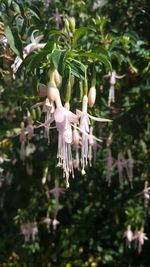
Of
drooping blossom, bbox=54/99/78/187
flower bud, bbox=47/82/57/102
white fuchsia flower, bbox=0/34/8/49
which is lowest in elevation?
drooping blossom, bbox=54/99/78/187

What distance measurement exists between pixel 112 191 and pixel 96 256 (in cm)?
52

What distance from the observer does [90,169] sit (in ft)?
7.57

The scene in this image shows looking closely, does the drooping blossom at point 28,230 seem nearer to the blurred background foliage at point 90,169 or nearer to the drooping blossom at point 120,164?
the blurred background foliage at point 90,169

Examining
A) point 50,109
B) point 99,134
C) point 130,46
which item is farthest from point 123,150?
point 50,109

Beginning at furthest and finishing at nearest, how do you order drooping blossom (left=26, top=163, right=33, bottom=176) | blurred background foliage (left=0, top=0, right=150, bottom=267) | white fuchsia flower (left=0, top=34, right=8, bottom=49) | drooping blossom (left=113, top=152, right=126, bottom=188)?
drooping blossom (left=26, top=163, right=33, bottom=176) < drooping blossom (left=113, top=152, right=126, bottom=188) < blurred background foliage (left=0, top=0, right=150, bottom=267) < white fuchsia flower (left=0, top=34, right=8, bottom=49)

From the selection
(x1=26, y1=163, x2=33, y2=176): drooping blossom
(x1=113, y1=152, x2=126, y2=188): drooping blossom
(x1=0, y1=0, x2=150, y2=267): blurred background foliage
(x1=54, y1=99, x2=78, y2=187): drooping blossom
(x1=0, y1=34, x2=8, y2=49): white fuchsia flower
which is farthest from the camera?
(x1=26, y1=163, x2=33, y2=176): drooping blossom

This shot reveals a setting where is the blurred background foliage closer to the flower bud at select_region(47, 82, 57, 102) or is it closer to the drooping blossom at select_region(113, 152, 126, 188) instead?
the drooping blossom at select_region(113, 152, 126, 188)

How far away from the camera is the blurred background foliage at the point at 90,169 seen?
172 centimetres

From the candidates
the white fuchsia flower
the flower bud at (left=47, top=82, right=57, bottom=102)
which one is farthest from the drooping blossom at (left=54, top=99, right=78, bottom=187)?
the white fuchsia flower

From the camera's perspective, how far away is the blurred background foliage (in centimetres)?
172

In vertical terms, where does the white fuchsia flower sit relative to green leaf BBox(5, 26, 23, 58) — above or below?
above

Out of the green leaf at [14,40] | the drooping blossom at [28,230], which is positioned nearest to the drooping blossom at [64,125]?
the green leaf at [14,40]

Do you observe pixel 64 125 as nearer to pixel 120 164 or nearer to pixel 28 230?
pixel 120 164

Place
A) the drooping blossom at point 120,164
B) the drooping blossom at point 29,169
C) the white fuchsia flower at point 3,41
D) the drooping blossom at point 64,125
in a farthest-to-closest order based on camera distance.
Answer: the drooping blossom at point 29,169
the drooping blossom at point 120,164
the white fuchsia flower at point 3,41
the drooping blossom at point 64,125
